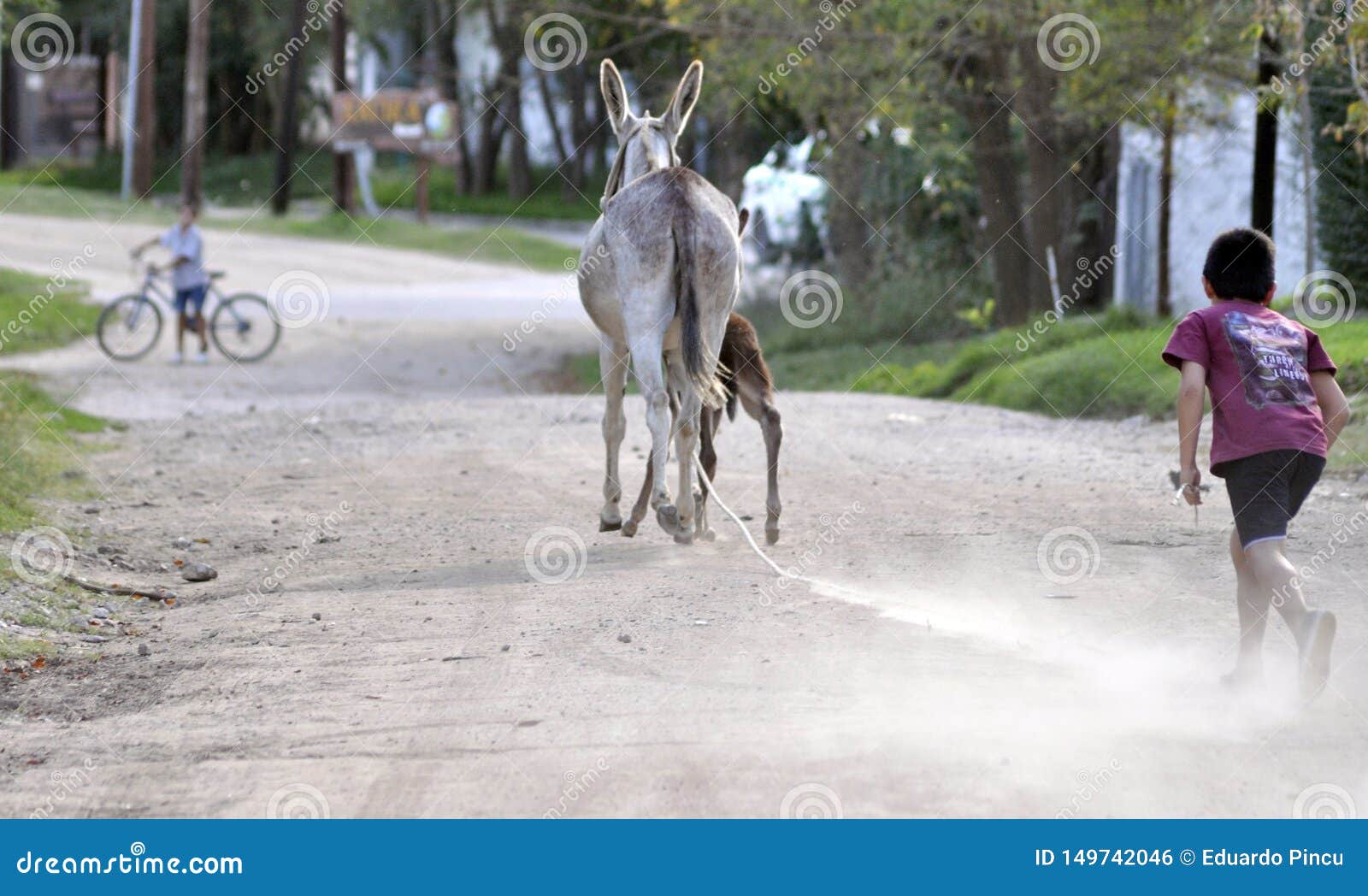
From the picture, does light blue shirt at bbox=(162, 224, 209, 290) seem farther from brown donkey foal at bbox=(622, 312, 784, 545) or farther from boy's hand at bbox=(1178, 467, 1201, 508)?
boy's hand at bbox=(1178, 467, 1201, 508)

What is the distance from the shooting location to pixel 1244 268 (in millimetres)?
6137

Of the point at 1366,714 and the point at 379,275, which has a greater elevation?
the point at 1366,714

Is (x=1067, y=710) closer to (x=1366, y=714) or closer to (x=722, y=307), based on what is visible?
(x=1366, y=714)

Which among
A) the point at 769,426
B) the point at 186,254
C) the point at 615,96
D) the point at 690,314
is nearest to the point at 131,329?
the point at 186,254

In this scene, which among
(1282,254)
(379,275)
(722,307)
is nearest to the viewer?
(722,307)

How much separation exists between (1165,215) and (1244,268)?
14.8m

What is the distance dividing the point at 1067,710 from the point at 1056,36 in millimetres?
12749

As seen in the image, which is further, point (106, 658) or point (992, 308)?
point (992, 308)

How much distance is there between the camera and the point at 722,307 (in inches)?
346

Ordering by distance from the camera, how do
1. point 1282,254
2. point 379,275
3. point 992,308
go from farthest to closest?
point 379,275 < point 992,308 < point 1282,254

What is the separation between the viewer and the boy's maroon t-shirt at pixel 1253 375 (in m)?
5.96

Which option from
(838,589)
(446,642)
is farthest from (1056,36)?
(446,642)

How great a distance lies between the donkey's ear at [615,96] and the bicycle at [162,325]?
12950 mm

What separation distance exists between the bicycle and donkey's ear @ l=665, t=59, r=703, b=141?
43.1ft
